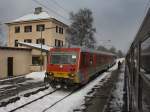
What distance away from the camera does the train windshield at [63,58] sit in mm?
17469

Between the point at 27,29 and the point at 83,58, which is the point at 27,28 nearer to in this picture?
the point at 27,29

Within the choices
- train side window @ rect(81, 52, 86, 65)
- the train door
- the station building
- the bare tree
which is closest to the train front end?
train side window @ rect(81, 52, 86, 65)

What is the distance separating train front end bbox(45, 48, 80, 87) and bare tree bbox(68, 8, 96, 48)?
55571 mm

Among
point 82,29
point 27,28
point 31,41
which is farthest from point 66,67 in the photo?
point 82,29

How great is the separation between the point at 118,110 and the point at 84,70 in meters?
7.45

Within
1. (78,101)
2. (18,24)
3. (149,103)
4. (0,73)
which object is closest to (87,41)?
(18,24)

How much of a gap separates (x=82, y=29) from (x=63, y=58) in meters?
58.0

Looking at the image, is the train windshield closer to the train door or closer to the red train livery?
the red train livery

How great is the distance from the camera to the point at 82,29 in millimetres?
75250

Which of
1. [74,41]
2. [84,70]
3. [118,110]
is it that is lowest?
[118,110]

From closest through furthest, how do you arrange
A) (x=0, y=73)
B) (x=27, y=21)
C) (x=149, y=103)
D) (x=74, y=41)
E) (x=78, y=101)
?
1. (x=149, y=103)
2. (x=78, y=101)
3. (x=0, y=73)
4. (x=27, y=21)
5. (x=74, y=41)

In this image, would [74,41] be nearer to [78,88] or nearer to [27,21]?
[27,21]

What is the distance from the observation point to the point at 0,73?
2722 centimetres

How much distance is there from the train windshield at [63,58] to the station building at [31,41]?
11.6 metres
